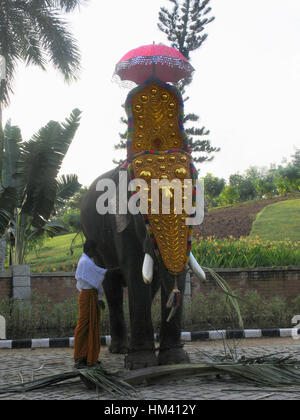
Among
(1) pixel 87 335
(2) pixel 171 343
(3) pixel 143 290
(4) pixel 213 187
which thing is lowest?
(2) pixel 171 343

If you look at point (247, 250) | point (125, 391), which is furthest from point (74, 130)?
A: point (125, 391)

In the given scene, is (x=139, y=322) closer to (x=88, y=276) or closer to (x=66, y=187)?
(x=88, y=276)

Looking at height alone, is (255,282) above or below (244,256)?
below

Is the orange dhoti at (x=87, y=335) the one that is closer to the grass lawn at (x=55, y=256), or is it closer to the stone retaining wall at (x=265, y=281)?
the stone retaining wall at (x=265, y=281)

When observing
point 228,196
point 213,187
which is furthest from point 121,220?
point 213,187

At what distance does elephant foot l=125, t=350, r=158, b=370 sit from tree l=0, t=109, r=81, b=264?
6004mm

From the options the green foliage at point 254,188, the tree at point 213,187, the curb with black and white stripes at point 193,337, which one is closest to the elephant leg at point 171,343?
the curb with black and white stripes at point 193,337

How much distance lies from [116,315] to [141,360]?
1942mm

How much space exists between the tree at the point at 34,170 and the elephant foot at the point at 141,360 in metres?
6.00

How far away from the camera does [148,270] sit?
5.59 meters

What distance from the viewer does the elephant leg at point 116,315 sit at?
795 cm
